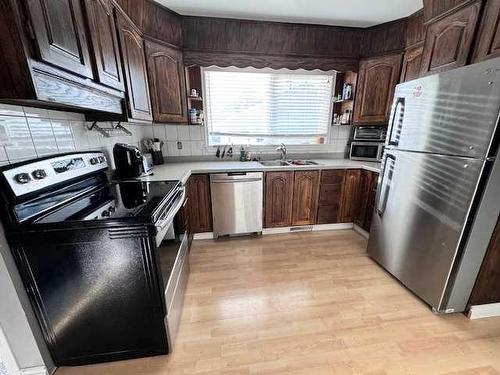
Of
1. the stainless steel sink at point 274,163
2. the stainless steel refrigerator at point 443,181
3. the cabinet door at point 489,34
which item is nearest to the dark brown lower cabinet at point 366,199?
the stainless steel refrigerator at point 443,181

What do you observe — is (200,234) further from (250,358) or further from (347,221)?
(347,221)

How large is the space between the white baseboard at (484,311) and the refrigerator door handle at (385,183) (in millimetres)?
864

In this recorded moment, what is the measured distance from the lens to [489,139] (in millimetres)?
1185

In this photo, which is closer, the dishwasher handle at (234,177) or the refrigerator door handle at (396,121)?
the refrigerator door handle at (396,121)

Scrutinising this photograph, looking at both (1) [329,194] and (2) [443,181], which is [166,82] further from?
(2) [443,181]

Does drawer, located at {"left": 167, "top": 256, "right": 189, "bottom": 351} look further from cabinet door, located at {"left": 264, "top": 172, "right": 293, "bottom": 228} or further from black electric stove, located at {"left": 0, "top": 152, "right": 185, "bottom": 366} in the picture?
cabinet door, located at {"left": 264, "top": 172, "right": 293, "bottom": 228}

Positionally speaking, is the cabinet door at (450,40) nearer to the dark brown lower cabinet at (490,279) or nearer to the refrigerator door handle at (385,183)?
the refrigerator door handle at (385,183)

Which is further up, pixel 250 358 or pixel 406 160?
pixel 406 160

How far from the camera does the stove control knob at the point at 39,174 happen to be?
3.44 ft

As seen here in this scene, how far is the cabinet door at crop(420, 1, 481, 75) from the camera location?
1.43 meters

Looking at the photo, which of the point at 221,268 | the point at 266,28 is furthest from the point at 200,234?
the point at 266,28

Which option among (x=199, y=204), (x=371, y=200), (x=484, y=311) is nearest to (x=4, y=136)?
(x=199, y=204)

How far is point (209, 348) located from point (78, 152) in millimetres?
1517

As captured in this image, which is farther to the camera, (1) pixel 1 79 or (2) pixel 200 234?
(2) pixel 200 234
